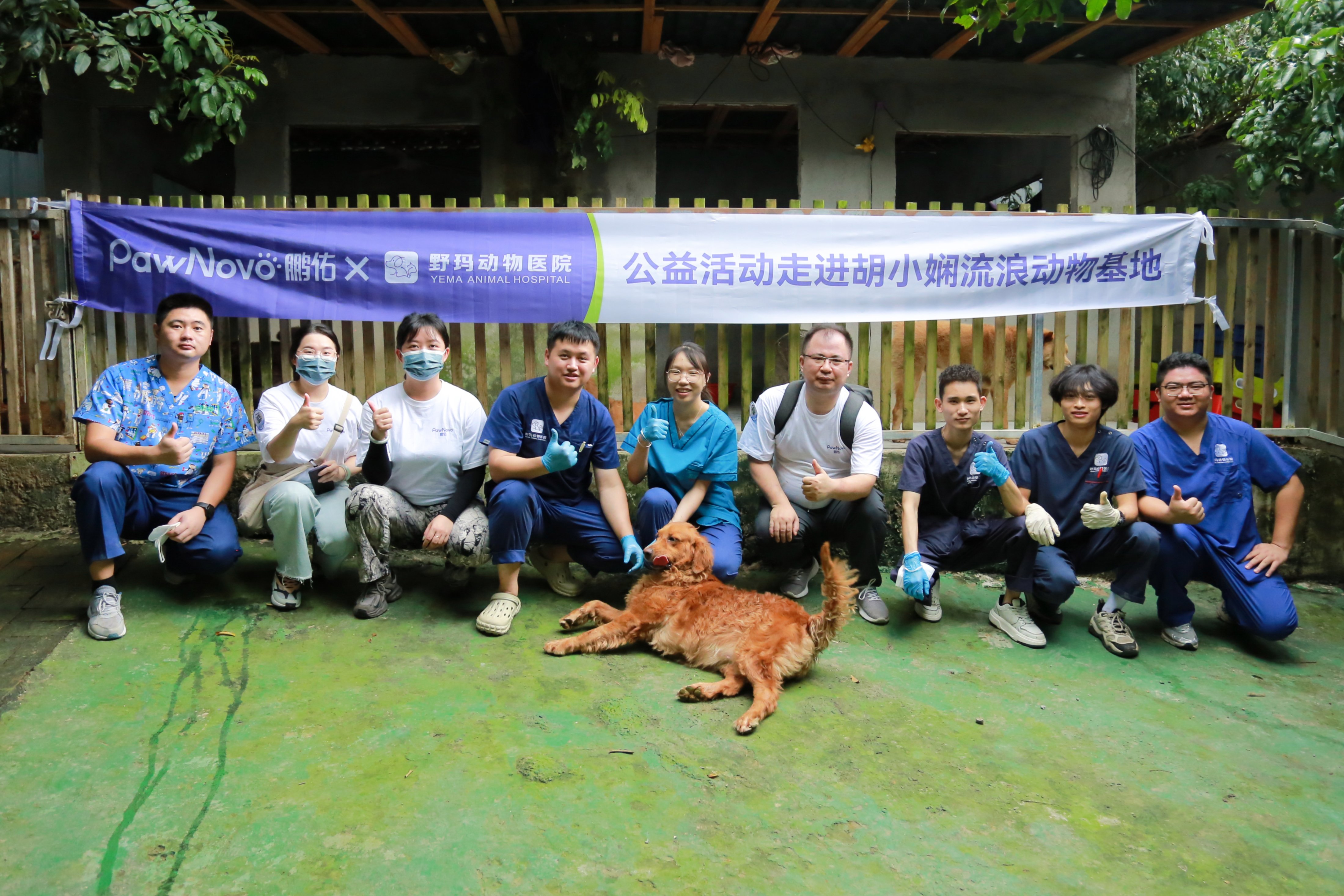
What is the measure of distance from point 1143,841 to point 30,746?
11.2 ft

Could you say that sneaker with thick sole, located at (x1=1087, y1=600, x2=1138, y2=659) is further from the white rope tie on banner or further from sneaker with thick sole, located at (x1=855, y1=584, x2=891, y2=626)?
the white rope tie on banner

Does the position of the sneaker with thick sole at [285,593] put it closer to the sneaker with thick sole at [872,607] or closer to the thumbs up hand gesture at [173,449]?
the thumbs up hand gesture at [173,449]

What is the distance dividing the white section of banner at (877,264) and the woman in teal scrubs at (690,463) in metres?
0.86

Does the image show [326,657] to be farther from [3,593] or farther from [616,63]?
[616,63]

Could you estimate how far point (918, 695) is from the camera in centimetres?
347

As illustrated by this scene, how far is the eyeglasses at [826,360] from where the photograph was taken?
411 centimetres

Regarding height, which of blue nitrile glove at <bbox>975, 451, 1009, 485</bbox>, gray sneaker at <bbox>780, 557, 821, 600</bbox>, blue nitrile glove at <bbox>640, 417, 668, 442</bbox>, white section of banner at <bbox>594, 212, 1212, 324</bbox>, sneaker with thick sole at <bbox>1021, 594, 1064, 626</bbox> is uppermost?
white section of banner at <bbox>594, 212, 1212, 324</bbox>

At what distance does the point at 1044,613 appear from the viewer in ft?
14.0

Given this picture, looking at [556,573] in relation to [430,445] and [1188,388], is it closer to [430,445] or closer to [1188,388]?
[430,445]

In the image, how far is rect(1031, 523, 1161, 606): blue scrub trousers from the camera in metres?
3.99

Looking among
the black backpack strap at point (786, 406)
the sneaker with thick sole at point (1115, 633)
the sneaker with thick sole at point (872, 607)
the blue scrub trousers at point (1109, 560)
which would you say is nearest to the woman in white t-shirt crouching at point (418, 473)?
the black backpack strap at point (786, 406)

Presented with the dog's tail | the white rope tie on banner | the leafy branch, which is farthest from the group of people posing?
the leafy branch

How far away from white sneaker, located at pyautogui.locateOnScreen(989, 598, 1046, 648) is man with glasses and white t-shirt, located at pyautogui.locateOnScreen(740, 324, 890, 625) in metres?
0.53

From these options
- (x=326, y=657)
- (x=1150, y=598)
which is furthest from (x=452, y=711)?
(x=1150, y=598)
